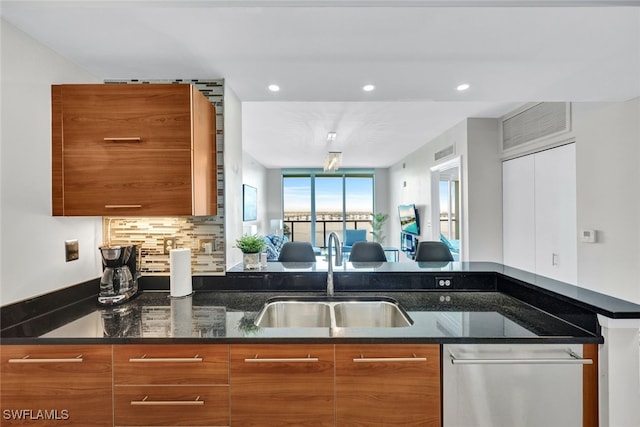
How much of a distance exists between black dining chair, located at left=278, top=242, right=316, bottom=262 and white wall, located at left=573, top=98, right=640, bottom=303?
245cm

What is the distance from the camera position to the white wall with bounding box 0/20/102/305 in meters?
1.41

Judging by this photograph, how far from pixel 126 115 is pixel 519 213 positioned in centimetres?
391

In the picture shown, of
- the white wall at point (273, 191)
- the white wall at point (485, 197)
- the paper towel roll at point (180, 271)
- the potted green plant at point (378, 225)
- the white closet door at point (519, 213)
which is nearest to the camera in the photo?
the paper towel roll at point (180, 271)

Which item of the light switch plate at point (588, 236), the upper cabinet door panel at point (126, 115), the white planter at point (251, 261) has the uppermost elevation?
the upper cabinet door panel at point (126, 115)

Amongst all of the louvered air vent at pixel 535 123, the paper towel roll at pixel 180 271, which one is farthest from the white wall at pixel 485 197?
the paper towel roll at pixel 180 271

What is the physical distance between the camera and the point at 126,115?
5.47 feet

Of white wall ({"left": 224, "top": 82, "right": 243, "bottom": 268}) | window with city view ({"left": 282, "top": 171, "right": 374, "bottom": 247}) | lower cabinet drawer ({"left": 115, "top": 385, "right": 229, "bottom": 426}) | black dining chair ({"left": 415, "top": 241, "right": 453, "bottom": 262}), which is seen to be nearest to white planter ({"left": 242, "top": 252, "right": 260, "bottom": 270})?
white wall ({"left": 224, "top": 82, "right": 243, "bottom": 268})

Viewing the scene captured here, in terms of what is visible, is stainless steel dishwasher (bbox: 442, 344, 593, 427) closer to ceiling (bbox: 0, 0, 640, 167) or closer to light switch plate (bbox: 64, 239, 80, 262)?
ceiling (bbox: 0, 0, 640, 167)

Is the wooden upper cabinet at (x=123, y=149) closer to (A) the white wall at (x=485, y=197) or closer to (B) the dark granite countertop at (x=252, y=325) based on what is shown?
(B) the dark granite countertop at (x=252, y=325)

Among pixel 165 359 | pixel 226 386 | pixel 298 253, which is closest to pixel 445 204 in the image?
pixel 298 253

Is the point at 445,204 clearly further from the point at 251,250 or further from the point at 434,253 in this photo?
the point at 251,250

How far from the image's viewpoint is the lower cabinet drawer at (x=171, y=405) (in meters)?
1.27

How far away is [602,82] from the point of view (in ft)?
6.89

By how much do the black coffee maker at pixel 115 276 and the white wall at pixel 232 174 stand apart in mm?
595
